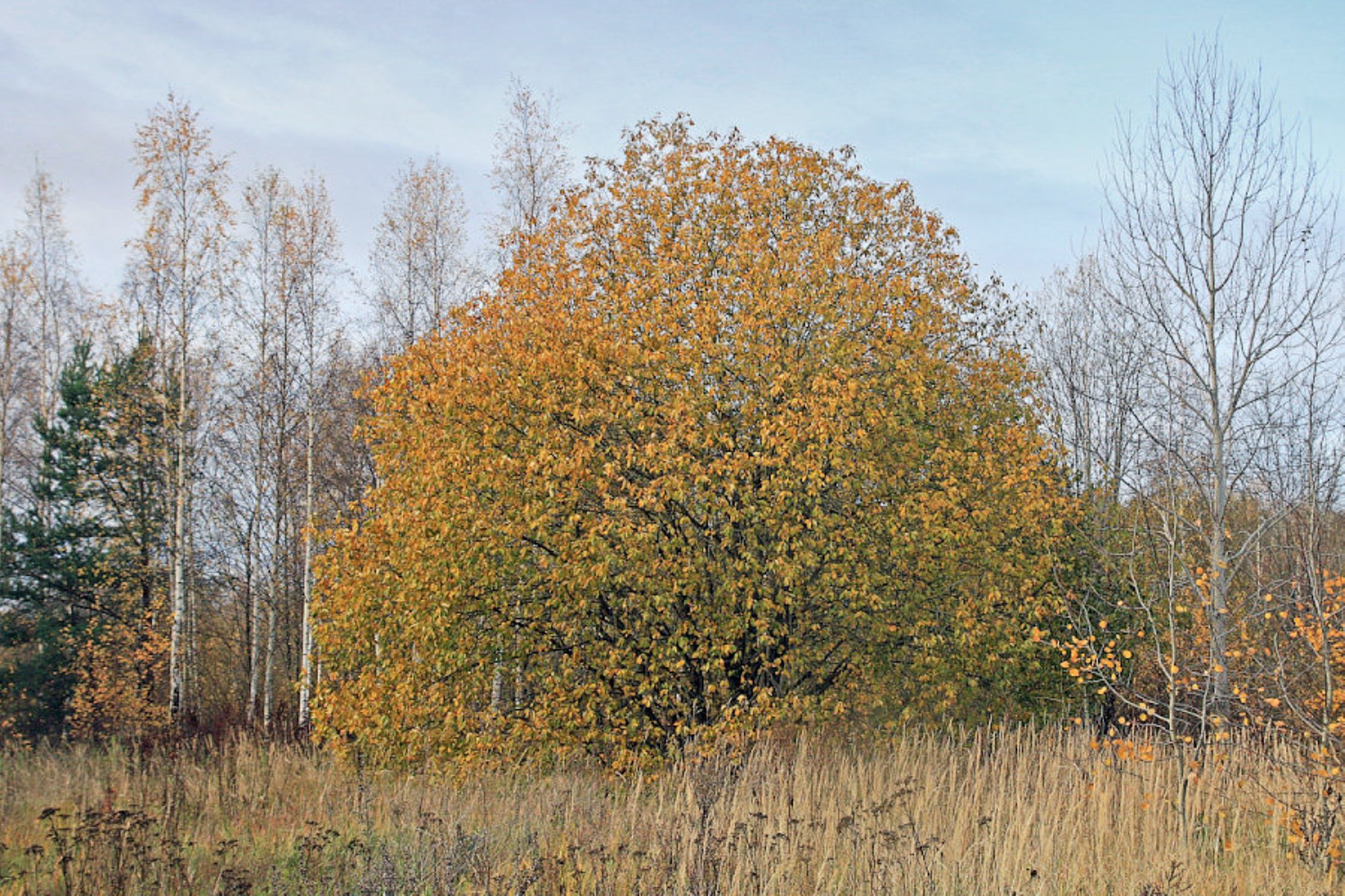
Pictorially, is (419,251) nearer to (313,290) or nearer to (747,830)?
(313,290)

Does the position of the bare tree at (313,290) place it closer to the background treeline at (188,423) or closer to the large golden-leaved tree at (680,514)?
the background treeline at (188,423)

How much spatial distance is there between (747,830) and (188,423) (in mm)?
14588

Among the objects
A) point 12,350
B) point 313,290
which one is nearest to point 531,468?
point 313,290

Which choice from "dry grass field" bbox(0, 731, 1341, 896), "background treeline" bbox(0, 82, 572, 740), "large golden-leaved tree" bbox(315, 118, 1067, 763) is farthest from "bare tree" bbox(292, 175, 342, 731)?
"dry grass field" bbox(0, 731, 1341, 896)

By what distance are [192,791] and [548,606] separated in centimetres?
292

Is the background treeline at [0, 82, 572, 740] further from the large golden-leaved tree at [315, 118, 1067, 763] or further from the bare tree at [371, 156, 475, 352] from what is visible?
the large golden-leaved tree at [315, 118, 1067, 763]

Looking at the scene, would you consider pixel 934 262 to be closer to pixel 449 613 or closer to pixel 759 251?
pixel 759 251

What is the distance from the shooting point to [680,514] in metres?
8.60

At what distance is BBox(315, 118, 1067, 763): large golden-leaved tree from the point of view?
26.6ft

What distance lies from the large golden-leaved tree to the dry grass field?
3.30ft

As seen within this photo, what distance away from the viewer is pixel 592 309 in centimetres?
948

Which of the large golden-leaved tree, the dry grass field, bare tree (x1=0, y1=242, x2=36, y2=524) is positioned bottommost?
the dry grass field

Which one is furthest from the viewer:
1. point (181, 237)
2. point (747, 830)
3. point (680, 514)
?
point (181, 237)

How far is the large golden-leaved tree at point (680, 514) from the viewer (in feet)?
26.6
